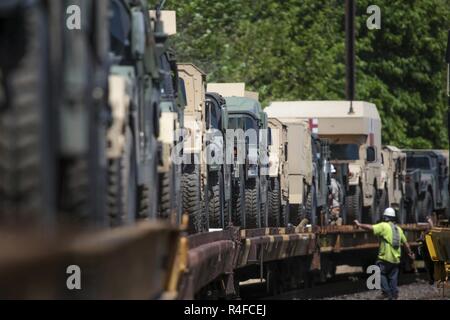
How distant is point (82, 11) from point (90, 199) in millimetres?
1080

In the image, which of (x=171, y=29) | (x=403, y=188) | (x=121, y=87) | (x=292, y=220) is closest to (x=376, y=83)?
(x=403, y=188)

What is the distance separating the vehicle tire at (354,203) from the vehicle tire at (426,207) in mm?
7271

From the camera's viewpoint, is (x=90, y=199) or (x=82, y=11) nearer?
(x=90, y=199)

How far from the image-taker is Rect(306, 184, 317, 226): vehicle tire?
102ft

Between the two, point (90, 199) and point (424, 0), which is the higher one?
point (424, 0)

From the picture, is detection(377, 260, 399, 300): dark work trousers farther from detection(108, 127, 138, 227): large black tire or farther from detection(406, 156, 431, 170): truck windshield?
detection(406, 156, 431, 170): truck windshield

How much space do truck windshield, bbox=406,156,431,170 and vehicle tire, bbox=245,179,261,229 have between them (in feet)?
74.4

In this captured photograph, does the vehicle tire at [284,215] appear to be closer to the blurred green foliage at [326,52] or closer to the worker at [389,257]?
the worker at [389,257]

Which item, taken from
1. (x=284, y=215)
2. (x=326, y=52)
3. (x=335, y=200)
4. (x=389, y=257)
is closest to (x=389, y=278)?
(x=389, y=257)

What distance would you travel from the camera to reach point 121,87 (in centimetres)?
912

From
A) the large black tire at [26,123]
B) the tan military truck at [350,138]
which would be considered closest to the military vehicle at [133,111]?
the large black tire at [26,123]

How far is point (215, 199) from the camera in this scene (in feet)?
67.5

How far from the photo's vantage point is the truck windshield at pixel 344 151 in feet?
121
